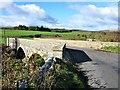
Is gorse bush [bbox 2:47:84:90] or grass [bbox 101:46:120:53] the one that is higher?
gorse bush [bbox 2:47:84:90]

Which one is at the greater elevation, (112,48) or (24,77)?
(24,77)

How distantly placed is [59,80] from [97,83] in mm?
2388

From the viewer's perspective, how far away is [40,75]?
7.02 metres

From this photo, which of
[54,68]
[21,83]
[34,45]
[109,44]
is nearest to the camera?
[21,83]

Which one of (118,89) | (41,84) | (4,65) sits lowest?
(118,89)

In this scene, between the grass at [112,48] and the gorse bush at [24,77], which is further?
the grass at [112,48]

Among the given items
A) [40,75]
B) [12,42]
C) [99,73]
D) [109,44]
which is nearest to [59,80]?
[40,75]

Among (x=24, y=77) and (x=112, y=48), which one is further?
(x=112, y=48)

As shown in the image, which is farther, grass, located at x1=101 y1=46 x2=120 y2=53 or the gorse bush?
grass, located at x1=101 y1=46 x2=120 y2=53

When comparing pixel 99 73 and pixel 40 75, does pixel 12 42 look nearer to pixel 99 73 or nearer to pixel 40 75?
pixel 99 73

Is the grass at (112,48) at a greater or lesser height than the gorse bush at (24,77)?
lesser

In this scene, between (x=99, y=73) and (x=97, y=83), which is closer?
(x=97, y=83)

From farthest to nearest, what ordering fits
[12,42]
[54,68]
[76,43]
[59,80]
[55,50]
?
[76,43], [12,42], [55,50], [54,68], [59,80]

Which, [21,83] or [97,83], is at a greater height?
[21,83]
